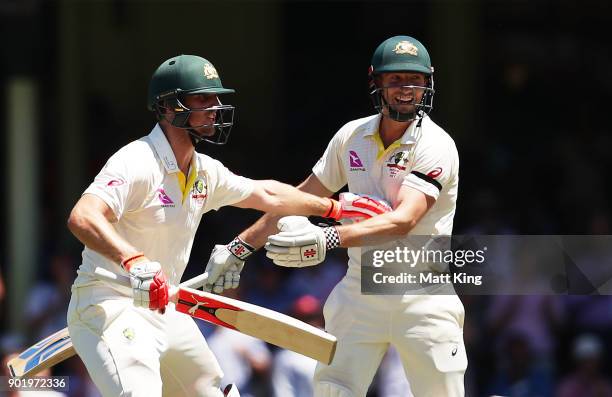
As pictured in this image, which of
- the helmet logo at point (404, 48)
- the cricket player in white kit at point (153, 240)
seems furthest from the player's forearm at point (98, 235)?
the helmet logo at point (404, 48)

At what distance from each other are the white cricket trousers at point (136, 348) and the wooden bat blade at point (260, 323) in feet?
0.42

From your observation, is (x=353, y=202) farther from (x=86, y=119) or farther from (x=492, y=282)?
(x=86, y=119)

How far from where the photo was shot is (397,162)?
584 cm

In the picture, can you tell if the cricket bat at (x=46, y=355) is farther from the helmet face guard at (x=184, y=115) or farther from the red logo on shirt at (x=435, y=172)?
the red logo on shirt at (x=435, y=172)

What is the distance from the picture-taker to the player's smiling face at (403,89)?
5793 mm

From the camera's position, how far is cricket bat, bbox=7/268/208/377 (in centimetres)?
579

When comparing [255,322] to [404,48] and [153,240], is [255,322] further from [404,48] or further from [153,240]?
[404,48]

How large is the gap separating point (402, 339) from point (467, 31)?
599 centimetres

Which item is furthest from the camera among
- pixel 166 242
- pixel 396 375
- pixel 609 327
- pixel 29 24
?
pixel 29 24

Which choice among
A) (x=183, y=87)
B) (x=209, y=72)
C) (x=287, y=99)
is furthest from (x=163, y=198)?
(x=287, y=99)

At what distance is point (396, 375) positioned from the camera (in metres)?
8.21

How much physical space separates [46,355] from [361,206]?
155 centimetres

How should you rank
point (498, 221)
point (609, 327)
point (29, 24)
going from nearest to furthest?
point (609, 327) < point (498, 221) < point (29, 24)

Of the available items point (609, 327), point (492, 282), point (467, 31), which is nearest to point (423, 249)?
point (492, 282)
